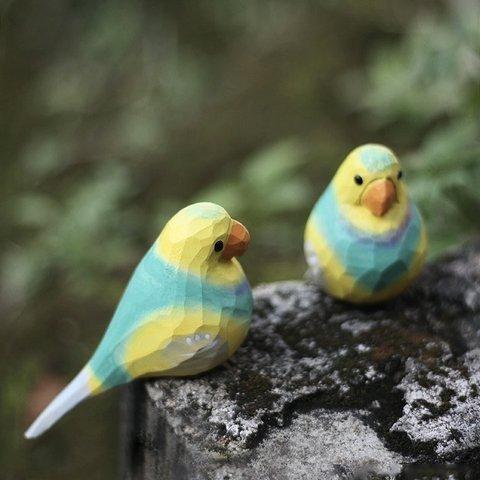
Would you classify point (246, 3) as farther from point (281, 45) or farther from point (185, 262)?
point (185, 262)

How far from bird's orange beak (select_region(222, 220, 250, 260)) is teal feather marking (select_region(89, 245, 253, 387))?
0.25 feet

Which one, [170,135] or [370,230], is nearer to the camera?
[370,230]

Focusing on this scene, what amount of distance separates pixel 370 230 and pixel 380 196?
0.09 m

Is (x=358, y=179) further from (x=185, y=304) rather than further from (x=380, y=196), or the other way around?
(x=185, y=304)

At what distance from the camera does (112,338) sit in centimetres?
164

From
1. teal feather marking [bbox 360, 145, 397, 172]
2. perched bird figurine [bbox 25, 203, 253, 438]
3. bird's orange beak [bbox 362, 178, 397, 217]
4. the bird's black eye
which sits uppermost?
teal feather marking [bbox 360, 145, 397, 172]

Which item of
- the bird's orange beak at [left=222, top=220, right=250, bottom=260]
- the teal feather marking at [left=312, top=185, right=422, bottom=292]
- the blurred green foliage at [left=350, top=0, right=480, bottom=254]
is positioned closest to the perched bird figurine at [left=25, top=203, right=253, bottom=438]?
the bird's orange beak at [left=222, top=220, right=250, bottom=260]

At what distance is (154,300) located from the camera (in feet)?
5.16

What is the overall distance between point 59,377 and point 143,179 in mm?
1316

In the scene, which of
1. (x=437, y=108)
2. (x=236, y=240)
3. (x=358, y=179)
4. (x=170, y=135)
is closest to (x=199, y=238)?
(x=236, y=240)

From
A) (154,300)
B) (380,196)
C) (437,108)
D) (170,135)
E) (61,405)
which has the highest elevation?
(170,135)

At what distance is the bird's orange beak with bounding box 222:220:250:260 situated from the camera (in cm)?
158

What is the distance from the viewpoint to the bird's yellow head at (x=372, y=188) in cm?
172

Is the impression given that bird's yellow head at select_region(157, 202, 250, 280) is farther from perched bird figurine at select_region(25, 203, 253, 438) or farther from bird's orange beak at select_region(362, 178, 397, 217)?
bird's orange beak at select_region(362, 178, 397, 217)
